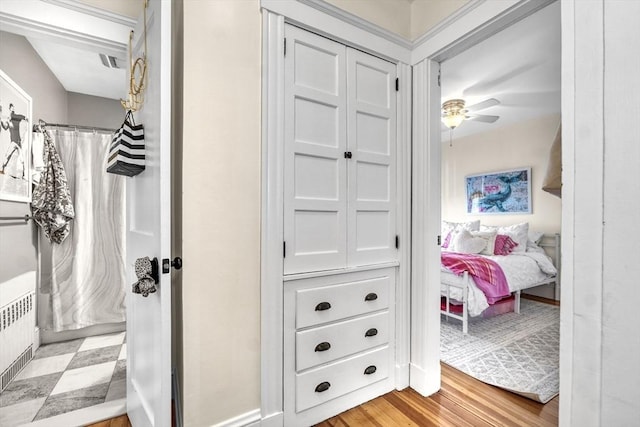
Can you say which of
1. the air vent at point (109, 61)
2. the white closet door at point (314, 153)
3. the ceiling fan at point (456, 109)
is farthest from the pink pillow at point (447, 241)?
Answer: the air vent at point (109, 61)

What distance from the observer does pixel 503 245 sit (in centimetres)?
391

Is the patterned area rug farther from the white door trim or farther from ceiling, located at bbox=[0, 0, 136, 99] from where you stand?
ceiling, located at bbox=[0, 0, 136, 99]

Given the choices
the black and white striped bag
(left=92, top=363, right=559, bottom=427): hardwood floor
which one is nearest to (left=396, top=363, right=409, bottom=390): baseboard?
(left=92, top=363, right=559, bottom=427): hardwood floor

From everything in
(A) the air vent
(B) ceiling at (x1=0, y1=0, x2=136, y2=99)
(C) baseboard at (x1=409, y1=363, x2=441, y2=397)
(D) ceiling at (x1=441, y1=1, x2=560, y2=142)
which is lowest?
(C) baseboard at (x1=409, y1=363, x2=441, y2=397)

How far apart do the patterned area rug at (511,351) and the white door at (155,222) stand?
2092 mm

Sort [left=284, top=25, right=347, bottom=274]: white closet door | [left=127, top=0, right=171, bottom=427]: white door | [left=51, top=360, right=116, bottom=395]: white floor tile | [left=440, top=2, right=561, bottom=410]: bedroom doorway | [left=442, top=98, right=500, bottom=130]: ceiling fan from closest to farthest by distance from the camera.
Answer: [left=127, top=0, right=171, bottom=427]: white door
[left=284, top=25, right=347, bottom=274]: white closet door
[left=51, top=360, right=116, bottom=395]: white floor tile
[left=440, top=2, right=561, bottom=410]: bedroom doorway
[left=442, top=98, right=500, bottom=130]: ceiling fan

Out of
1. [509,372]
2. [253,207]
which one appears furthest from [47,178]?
[509,372]

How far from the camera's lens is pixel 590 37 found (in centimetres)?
50

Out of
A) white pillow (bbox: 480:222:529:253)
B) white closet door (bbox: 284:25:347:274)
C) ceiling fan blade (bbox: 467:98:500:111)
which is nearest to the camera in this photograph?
white closet door (bbox: 284:25:347:274)

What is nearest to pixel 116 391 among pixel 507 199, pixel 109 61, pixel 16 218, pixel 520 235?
pixel 16 218

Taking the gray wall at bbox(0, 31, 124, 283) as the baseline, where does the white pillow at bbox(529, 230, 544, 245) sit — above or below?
below

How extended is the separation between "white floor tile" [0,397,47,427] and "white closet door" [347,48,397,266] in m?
2.01

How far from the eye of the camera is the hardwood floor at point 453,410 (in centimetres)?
167

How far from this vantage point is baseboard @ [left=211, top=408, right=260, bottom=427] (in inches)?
54.8
